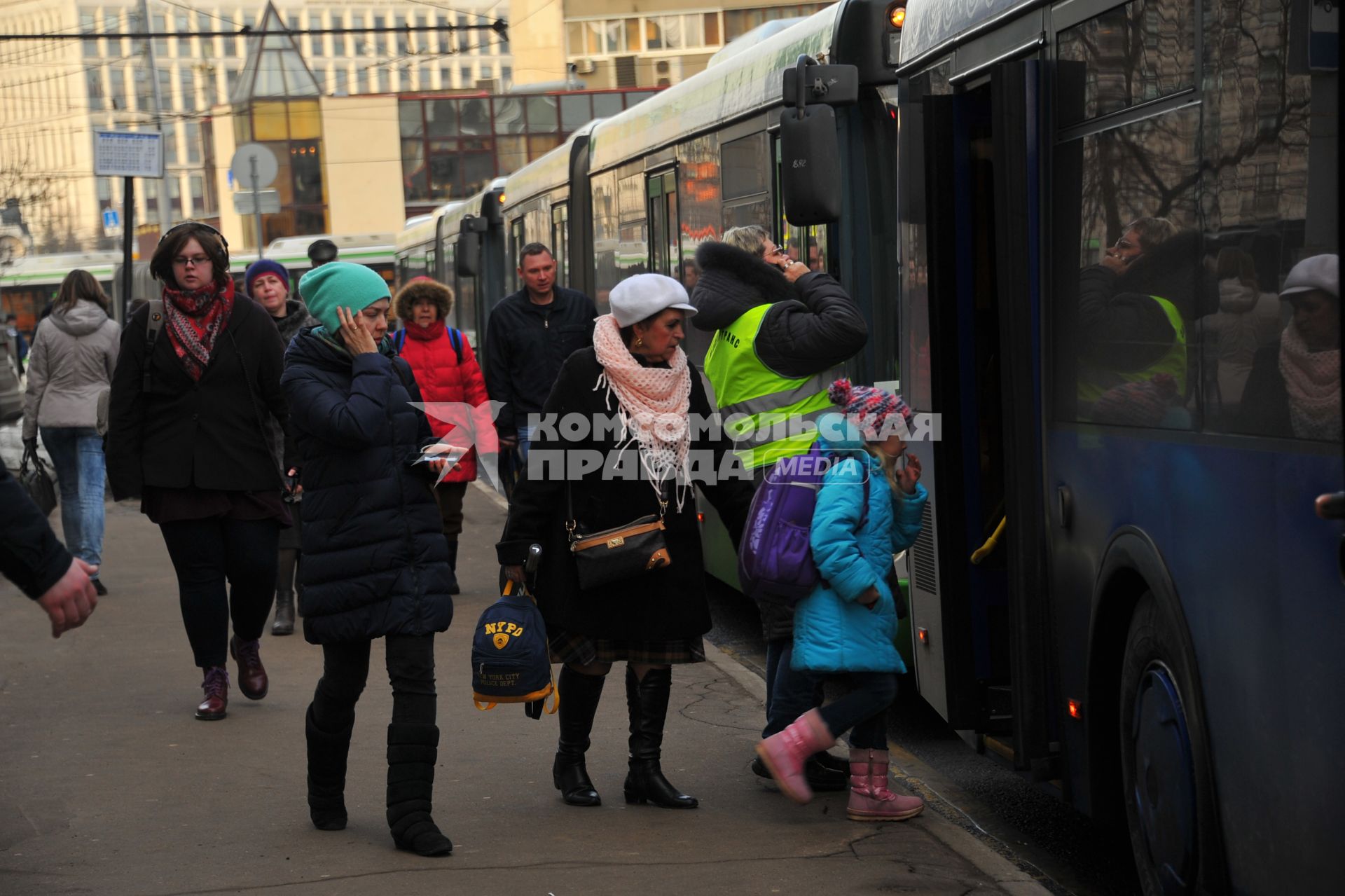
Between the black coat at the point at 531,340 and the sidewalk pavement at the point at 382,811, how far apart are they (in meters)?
2.43

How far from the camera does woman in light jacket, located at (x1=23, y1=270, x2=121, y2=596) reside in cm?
1119

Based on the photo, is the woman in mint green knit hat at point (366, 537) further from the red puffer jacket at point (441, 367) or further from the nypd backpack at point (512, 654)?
the red puffer jacket at point (441, 367)

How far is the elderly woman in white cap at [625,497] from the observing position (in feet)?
19.2

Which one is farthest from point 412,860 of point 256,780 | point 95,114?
point 95,114

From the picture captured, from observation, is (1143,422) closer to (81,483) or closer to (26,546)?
(26,546)

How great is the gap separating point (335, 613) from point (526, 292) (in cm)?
546

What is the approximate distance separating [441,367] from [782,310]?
439 cm

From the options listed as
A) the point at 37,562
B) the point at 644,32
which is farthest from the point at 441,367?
the point at 644,32

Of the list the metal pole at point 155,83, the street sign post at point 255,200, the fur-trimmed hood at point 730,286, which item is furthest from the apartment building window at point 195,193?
the fur-trimmed hood at point 730,286

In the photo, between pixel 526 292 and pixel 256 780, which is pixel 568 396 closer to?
pixel 256 780

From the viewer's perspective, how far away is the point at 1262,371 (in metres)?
3.87

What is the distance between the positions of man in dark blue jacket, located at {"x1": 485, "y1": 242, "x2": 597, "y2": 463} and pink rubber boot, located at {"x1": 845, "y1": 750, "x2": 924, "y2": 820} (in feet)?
16.5

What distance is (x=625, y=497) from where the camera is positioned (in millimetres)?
5926

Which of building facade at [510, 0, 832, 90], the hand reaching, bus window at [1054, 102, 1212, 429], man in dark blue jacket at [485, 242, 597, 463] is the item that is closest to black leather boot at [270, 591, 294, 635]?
man in dark blue jacket at [485, 242, 597, 463]
